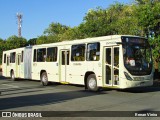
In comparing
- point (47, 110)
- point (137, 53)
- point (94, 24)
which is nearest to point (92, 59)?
point (137, 53)

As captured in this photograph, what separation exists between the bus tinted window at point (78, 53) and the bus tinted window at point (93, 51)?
54cm

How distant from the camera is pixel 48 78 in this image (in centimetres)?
2252

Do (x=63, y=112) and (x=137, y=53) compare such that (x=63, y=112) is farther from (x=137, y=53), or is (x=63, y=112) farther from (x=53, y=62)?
(x=53, y=62)

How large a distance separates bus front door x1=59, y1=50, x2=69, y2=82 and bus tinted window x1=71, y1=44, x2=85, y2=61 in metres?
0.77

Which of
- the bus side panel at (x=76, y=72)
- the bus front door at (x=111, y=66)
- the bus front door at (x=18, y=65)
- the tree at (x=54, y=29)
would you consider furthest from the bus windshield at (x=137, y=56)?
Result: the tree at (x=54, y=29)

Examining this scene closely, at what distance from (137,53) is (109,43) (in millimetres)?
1455

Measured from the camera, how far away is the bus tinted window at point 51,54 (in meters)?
21.8

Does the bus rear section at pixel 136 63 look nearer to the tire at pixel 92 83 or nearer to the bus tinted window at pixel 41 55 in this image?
the tire at pixel 92 83

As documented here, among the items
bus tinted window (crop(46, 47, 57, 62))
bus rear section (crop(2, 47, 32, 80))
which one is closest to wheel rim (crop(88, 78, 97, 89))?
bus tinted window (crop(46, 47, 57, 62))

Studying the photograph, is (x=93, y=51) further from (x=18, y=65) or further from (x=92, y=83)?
(x=18, y=65)

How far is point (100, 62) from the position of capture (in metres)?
17.3

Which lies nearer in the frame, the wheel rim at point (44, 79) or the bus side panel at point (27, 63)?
the wheel rim at point (44, 79)

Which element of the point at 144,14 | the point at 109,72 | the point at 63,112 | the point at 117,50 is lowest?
the point at 63,112

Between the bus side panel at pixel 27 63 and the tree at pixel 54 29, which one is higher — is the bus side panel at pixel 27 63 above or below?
below
